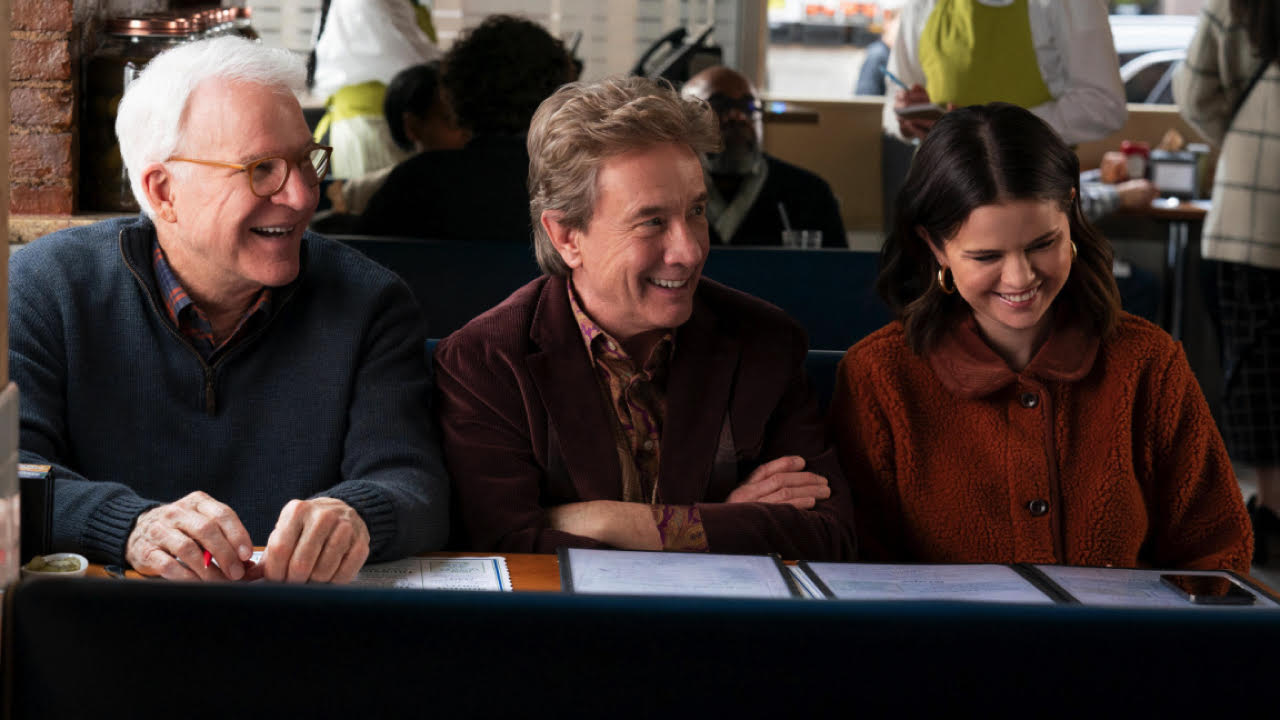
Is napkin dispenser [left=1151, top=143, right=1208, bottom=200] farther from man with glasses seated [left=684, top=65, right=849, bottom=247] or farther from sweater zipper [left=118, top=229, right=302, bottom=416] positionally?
sweater zipper [left=118, top=229, right=302, bottom=416]

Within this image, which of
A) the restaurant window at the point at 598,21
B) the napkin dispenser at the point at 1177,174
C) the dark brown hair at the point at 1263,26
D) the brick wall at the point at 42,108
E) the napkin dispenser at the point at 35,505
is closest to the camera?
the napkin dispenser at the point at 35,505

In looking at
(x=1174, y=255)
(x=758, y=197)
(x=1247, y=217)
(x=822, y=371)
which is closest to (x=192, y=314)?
(x=822, y=371)

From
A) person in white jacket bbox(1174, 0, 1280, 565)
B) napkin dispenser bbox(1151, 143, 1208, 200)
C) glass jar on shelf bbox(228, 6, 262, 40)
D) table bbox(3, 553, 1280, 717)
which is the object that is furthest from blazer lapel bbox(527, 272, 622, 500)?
napkin dispenser bbox(1151, 143, 1208, 200)

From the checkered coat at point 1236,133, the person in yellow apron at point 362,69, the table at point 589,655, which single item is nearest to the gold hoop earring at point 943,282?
the table at point 589,655

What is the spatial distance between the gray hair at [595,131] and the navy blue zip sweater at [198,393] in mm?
307

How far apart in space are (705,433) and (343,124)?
294 centimetres

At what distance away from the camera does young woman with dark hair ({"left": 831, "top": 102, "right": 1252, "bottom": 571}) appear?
1723 mm

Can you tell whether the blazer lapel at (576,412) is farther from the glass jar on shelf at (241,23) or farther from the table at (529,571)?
the glass jar on shelf at (241,23)

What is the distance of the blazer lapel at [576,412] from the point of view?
1.69 metres

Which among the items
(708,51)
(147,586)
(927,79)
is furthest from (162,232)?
(708,51)

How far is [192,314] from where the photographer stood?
5.55 ft

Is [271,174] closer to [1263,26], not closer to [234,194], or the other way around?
[234,194]

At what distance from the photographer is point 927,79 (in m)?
3.68

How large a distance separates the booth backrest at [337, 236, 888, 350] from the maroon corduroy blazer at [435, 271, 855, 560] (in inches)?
38.5
